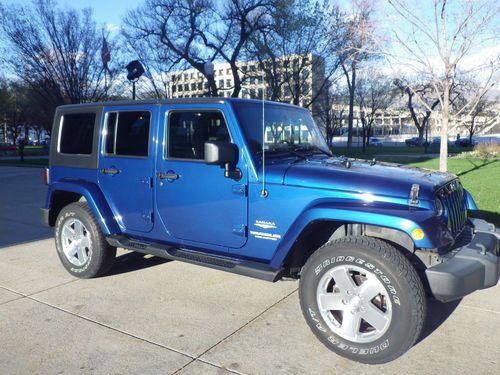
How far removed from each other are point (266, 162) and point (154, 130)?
1201mm

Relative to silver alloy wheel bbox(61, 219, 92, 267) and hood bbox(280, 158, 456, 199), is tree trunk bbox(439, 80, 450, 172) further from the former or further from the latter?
silver alloy wheel bbox(61, 219, 92, 267)

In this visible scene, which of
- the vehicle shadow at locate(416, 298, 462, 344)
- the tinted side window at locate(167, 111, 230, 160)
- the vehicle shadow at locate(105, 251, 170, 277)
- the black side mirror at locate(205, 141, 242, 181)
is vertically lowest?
the vehicle shadow at locate(416, 298, 462, 344)

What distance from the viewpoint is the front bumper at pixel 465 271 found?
277 cm

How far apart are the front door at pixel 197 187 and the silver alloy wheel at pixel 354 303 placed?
2.76 feet

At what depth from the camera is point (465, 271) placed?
2.82m

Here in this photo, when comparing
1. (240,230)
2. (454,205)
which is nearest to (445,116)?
(454,205)

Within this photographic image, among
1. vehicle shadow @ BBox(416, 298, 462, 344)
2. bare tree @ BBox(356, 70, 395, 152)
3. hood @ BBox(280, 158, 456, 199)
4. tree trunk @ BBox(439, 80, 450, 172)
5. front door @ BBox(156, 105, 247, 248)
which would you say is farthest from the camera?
bare tree @ BBox(356, 70, 395, 152)

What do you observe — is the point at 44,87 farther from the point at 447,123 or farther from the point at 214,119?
the point at 214,119

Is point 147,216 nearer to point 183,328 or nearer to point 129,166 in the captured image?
point 129,166

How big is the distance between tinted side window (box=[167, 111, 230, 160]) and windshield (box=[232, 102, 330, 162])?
21 cm

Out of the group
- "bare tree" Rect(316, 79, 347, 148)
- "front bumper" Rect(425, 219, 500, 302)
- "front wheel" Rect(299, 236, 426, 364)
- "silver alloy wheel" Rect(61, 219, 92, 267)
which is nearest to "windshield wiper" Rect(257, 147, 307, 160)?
"front wheel" Rect(299, 236, 426, 364)

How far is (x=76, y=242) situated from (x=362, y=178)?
3195 millimetres

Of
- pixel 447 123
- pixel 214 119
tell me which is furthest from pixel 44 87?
pixel 214 119

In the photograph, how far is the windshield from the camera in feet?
12.0
